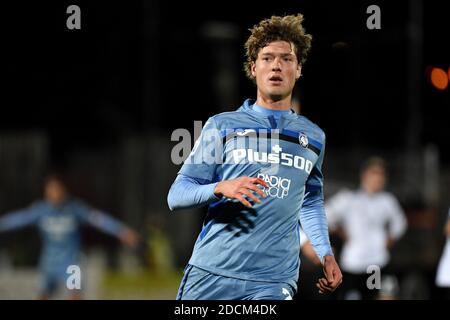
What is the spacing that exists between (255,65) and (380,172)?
19.6 ft

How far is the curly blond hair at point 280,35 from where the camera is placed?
4.65 metres

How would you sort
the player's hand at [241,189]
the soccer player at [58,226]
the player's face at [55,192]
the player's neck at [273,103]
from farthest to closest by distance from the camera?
the soccer player at [58,226] < the player's face at [55,192] < the player's neck at [273,103] < the player's hand at [241,189]

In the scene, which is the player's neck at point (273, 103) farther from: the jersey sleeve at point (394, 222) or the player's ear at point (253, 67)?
the jersey sleeve at point (394, 222)

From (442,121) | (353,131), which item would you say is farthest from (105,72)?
(442,121)

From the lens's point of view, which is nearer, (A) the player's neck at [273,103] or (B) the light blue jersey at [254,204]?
(B) the light blue jersey at [254,204]

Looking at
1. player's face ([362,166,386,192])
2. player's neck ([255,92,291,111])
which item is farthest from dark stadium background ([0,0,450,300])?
player's neck ([255,92,291,111])

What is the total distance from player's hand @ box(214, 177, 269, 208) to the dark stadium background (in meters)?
3.43

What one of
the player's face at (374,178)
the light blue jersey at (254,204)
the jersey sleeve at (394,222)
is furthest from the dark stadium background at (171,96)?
the light blue jersey at (254,204)

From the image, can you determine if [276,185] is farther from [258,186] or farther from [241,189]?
[241,189]

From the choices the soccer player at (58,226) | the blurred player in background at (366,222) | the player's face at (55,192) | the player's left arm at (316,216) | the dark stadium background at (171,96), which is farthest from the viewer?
the dark stadium background at (171,96)

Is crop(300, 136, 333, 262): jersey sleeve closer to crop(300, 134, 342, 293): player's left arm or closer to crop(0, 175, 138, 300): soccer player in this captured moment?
crop(300, 134, 342, 293): player's left arm

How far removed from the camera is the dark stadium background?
14.3 m

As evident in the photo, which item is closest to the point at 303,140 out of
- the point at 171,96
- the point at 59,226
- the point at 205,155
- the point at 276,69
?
the point at 276,69

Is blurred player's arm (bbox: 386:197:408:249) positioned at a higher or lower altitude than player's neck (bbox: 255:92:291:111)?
lower
